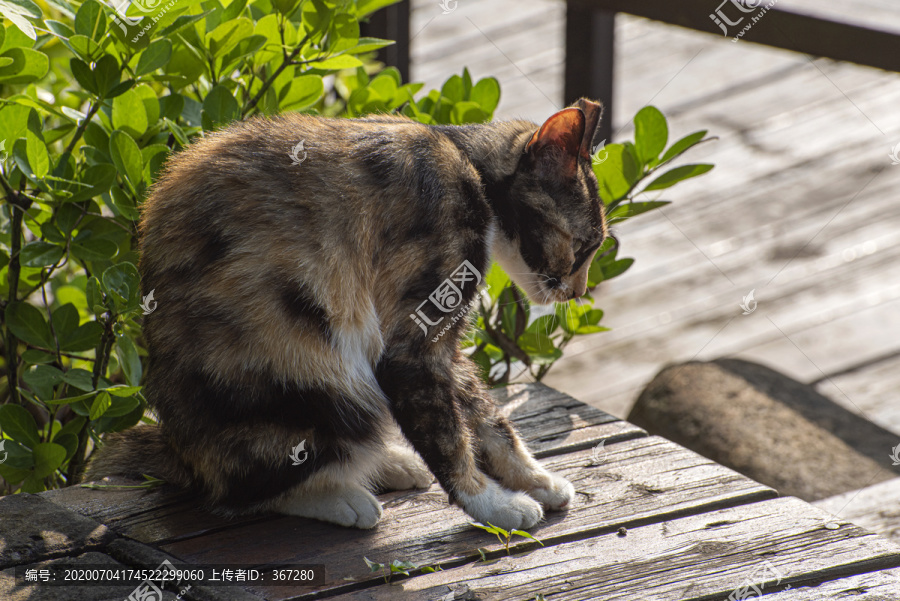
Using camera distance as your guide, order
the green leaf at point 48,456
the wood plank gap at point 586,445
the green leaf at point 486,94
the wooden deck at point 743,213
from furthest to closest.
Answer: the wooden deck at point 743,213, the green leaf at point 486,94, the wood plank gap at point 586,445, the green leaf at point 48,456

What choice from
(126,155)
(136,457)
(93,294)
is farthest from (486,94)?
(136,457)

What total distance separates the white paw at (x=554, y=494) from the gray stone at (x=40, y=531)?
3.18 ft

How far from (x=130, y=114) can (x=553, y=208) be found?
110cm

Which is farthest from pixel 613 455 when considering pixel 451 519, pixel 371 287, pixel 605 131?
pixel 605 131

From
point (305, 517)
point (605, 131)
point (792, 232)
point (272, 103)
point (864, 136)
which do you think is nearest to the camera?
point (305, 517)

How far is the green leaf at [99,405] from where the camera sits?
2211mm

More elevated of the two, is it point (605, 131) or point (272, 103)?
point (272, 103)

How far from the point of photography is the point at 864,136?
639 cm

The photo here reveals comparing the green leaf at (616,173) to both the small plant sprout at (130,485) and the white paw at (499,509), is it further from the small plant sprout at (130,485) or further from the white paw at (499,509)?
the small plant sprout at (130,485)

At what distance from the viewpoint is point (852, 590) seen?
1.91 metres

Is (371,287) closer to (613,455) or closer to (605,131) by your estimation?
(613,455)

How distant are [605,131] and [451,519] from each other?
8.95 feet

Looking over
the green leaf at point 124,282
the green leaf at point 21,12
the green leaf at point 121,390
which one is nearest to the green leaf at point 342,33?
the green leaf at point 21,12

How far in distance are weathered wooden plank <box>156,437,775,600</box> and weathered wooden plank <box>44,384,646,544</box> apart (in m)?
0.05
